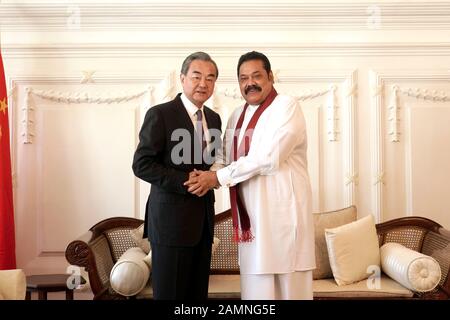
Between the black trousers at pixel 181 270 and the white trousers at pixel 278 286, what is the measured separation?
0.56 ft

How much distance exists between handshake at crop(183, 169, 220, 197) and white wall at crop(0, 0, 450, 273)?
137 centimetres

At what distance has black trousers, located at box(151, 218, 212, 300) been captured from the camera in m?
2.03

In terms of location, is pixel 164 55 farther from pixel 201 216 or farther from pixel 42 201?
pixel 201 216

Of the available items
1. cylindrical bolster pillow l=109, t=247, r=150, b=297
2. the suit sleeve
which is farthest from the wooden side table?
the suit sleeve

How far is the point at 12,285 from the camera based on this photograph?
1938 mm

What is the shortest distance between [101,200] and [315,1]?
1854 millimetres

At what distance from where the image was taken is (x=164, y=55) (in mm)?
3465

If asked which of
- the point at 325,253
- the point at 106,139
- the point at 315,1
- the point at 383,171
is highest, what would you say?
the point at 315,1

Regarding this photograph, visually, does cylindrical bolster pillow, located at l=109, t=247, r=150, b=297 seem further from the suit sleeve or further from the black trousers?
the suit sleeve

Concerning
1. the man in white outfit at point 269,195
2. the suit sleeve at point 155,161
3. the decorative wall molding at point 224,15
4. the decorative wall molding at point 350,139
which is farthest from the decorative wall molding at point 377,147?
the suit sleeve at point 155,161
